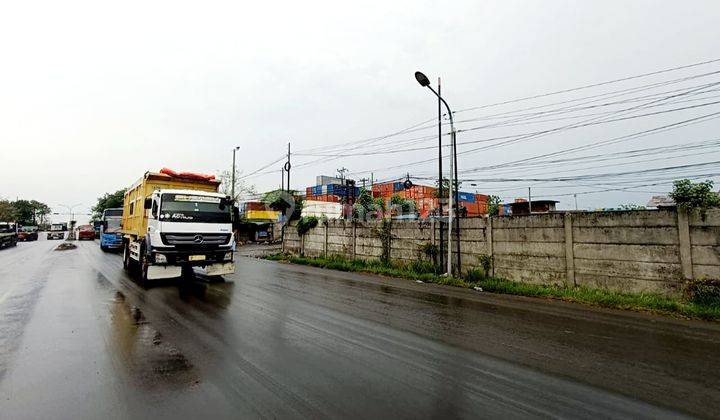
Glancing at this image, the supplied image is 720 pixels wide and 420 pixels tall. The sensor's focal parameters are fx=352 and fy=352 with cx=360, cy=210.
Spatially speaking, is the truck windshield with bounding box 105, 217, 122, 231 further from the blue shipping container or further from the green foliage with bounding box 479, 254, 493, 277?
the blue shipping container

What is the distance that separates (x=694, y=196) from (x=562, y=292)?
3865 mm

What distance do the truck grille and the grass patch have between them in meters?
6.66

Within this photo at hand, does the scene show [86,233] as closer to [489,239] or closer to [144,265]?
[144,265]

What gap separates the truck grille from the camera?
34.7 ft

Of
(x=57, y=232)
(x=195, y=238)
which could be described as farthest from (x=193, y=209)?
(x=57, y=232)

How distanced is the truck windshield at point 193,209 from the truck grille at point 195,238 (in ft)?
1.49

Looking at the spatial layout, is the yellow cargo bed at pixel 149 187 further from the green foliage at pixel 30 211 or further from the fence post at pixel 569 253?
→ the green foliage at pixel 30 211

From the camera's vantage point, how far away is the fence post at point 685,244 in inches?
331

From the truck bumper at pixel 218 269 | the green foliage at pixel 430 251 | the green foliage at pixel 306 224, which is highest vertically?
the green foliage at pixel 306 224

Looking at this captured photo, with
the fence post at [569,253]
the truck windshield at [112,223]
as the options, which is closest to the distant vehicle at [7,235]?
the truck windshield at [112,223]

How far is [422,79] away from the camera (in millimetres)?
12891

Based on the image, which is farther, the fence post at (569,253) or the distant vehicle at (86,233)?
the distant vehicle at (86,233)

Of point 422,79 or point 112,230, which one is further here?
point 112,230

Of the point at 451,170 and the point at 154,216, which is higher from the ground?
the point at 451,170
